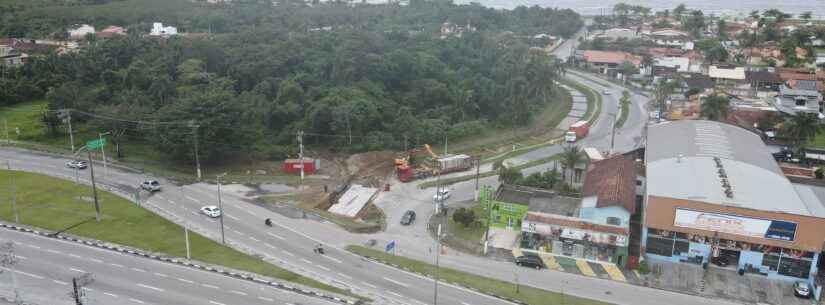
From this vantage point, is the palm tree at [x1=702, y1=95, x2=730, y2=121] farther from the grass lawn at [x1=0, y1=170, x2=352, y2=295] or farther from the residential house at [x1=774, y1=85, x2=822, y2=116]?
the grass lawn at [x1=0, y1=170, x2=352, y2=295]

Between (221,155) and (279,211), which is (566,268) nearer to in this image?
(279,211)

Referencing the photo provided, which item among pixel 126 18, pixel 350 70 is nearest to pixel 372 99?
pixel 350 70

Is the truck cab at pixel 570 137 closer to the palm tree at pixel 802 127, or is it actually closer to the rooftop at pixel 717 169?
the rooftop at pixel 717 169

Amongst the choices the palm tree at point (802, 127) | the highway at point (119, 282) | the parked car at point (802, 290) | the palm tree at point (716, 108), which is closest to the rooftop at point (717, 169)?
the parked car at point (802, 290)

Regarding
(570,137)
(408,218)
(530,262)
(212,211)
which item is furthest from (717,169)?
(212,211)

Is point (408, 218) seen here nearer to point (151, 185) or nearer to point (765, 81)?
point (151, 185)

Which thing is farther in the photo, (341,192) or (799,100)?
(799,100)

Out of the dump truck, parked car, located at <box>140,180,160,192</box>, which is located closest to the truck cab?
the dump truck
